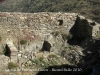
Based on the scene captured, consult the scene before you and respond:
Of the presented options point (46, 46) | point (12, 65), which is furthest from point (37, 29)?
point (12, 65)

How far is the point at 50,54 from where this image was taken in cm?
1292

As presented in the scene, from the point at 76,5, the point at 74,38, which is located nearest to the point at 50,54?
the point at 74,38

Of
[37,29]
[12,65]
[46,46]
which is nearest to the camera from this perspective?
[12,65]

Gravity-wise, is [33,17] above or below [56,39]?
above

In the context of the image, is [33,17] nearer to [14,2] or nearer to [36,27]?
[36,27]

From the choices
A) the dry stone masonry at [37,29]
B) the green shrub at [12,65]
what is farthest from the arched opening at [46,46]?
the green shrub at [12,65]

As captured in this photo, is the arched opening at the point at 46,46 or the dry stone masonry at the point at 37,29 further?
the arched opening at the point at 46,46

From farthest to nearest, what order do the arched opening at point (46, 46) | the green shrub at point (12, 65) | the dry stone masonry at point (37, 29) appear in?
the arched opening at point (46, 46) → the dry stone masonry at point (37, 29) → the green shrub at point (12, 65)

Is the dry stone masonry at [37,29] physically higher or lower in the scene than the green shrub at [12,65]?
higher

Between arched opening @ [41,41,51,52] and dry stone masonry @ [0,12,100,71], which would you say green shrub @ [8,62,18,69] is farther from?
arched opening @ [41,41,51,52]

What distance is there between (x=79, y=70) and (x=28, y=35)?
4038 millimetres

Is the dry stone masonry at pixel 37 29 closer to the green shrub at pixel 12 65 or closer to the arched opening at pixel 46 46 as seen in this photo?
the arched opening at pixel 46 46

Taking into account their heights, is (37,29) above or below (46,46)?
above

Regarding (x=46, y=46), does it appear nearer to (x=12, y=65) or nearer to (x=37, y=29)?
(x=37, y=29)
